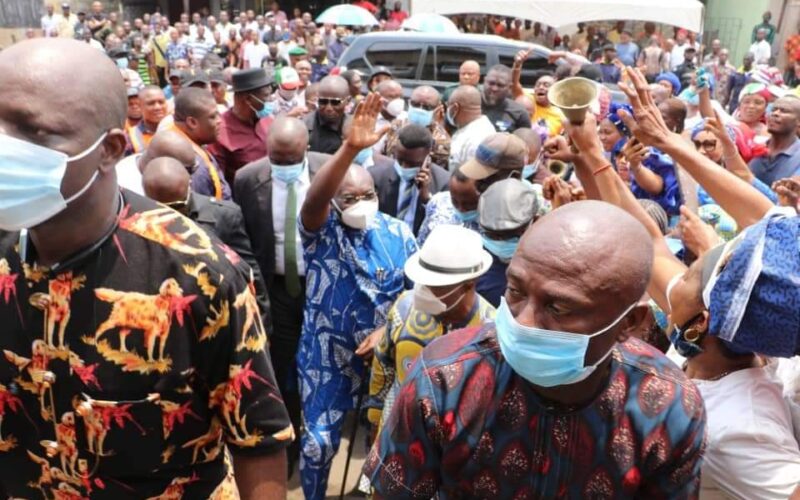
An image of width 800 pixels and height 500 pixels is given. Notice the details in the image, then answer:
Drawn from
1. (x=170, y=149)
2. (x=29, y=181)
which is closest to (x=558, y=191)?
(x=29, y=181)

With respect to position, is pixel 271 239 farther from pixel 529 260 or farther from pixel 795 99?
pixel 795 99

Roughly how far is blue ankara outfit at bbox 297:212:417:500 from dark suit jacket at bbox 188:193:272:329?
0.80ft

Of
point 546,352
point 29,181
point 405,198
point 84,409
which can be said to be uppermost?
point 29,181

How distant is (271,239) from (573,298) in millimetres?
2727

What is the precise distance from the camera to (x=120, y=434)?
5.30 ft

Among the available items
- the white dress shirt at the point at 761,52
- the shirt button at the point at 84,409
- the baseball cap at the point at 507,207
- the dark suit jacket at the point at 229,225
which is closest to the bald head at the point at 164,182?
the dark suit jacket at the point at 229,225

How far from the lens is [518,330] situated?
5.14 ft

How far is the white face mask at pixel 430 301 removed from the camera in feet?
8.91

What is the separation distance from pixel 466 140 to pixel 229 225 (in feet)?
9.12

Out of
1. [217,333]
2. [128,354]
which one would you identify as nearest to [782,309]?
[217,333]

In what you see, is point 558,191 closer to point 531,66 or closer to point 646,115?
point 646,115

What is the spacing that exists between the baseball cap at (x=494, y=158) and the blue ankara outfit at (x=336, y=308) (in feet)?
1.75

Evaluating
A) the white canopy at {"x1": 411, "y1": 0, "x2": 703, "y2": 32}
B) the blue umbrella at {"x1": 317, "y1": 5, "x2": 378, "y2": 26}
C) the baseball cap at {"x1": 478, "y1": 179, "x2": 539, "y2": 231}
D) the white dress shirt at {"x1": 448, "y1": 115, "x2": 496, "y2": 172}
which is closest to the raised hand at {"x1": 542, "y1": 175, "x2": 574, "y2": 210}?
the baseball cap at {"x1": 478, "y1": 179, "x2": 539, "y2": 231}

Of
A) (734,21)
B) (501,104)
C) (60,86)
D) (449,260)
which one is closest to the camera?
(60,86)
